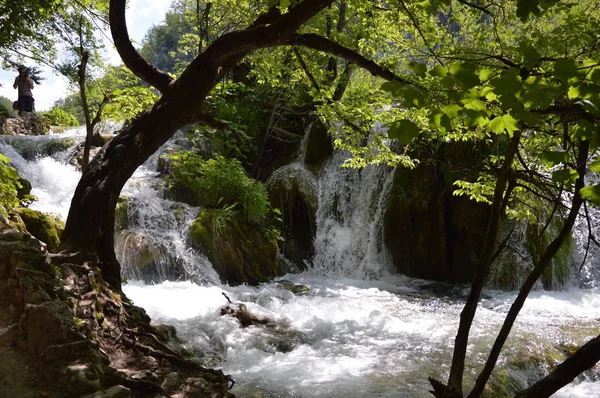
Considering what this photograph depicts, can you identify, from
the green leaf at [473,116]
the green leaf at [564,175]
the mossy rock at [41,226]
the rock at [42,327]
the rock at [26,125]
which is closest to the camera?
the green leaf at [473,116]

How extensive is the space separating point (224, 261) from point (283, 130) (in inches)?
222

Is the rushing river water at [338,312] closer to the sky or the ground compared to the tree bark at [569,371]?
closer to the ground

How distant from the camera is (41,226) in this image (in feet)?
18.8

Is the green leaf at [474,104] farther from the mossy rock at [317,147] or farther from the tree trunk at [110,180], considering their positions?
the mossy rock at [317,147]

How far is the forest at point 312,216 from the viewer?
2504 mm

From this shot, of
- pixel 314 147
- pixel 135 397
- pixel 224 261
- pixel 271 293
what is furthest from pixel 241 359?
pixel 314 147

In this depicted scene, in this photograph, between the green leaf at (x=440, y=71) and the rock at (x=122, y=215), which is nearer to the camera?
the green leaf at (x=440, y=71)

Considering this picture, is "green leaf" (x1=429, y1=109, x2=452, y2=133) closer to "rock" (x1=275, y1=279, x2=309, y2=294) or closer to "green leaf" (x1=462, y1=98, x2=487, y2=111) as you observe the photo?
"green leaf" (x1=462, y1=98, x2=487, y2=111)

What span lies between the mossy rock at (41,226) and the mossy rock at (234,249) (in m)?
4.24

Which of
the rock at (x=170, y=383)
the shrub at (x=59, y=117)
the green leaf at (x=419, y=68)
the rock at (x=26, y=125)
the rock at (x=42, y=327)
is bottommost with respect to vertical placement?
the rock at (x=170, y=383)

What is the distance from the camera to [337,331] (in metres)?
7.01

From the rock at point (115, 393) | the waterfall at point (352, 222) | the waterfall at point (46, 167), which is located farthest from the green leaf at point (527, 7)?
the waterfall at point (352, 222)

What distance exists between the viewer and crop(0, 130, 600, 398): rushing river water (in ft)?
17.3

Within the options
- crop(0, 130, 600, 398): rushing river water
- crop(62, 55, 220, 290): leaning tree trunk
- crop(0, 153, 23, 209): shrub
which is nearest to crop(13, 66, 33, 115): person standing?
crop(0, 130, 600, 398): rushing river water
